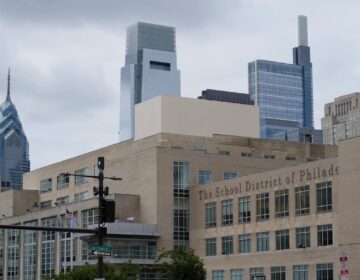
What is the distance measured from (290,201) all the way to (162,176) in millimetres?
19242

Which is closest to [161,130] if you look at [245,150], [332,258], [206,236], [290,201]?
[245,150]

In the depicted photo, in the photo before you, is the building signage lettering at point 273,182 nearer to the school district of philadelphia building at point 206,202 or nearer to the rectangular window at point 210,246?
the school district of philadelphia building at point 206,202

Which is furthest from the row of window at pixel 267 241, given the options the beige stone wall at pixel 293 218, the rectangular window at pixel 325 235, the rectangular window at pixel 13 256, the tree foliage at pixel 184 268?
the rectangular window at pixel 13 256

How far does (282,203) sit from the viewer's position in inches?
3354

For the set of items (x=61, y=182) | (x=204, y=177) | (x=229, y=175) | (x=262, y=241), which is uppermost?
(x=61, y=182)

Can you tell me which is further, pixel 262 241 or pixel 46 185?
pixel 46 185

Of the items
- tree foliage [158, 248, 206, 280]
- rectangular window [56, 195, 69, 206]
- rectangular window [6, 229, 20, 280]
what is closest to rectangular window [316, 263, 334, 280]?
tree foliage [158, 248, 206, 280]

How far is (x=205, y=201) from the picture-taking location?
9619 cm

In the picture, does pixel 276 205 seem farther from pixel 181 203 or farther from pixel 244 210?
pixel 181 203

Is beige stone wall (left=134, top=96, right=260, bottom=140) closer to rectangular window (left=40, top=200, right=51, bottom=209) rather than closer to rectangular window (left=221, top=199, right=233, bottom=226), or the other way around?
rectangular window (left=221, top=199, right=233, bottom=226)

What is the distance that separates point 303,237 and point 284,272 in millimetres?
4126

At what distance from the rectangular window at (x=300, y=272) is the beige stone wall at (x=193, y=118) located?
102 ft

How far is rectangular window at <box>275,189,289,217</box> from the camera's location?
84.6 m

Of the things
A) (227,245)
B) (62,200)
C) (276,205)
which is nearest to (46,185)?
(62,200)
